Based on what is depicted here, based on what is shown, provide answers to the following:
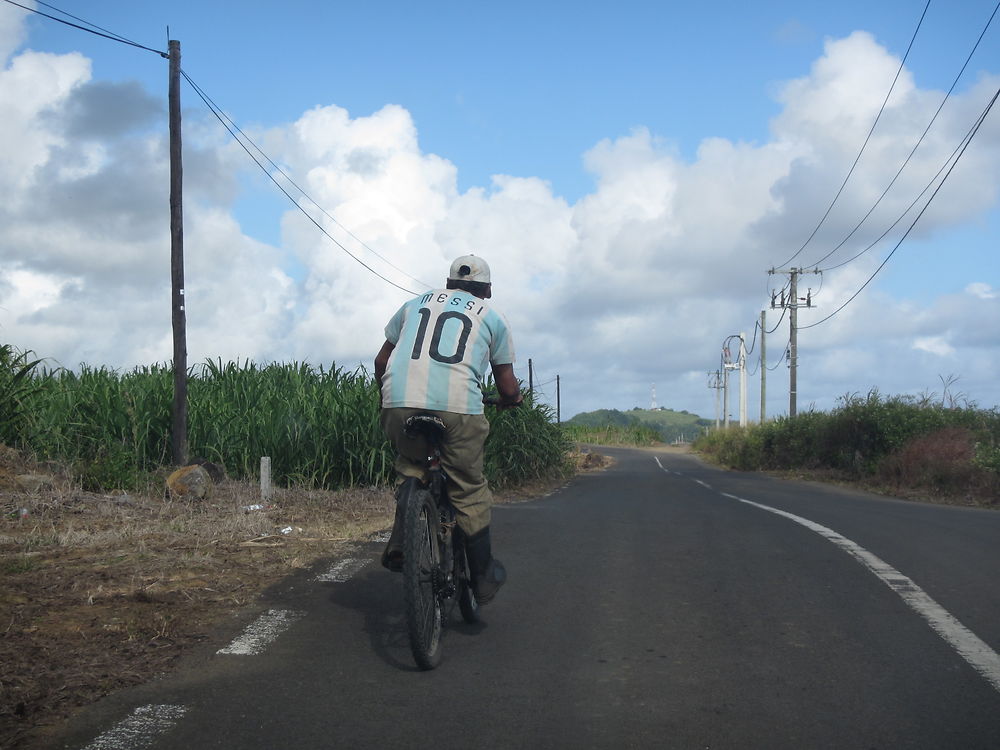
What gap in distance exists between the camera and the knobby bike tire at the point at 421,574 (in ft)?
13.7

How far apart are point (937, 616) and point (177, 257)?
1250cm

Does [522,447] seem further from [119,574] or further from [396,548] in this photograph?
[396,548]

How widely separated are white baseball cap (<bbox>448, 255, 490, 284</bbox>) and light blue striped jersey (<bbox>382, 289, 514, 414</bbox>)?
0.12 metres

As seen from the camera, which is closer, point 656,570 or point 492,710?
point 492,710

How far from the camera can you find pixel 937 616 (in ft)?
17.8

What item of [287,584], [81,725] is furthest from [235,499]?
[81,725]

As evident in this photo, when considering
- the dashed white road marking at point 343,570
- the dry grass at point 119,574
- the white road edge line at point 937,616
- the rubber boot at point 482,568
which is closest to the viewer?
the dry grass at point 119,574

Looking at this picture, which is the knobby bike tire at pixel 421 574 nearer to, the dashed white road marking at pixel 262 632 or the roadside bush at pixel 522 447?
the dashed white road marking at pixel 262 632

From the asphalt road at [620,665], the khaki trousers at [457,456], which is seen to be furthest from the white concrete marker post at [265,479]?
the khaki trousers at [457,456]

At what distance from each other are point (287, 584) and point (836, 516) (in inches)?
287

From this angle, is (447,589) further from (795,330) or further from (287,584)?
(795,330)

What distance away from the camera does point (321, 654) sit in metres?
4.53

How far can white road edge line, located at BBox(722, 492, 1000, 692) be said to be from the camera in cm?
446

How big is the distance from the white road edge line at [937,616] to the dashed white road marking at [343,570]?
11.9 feet
